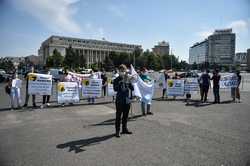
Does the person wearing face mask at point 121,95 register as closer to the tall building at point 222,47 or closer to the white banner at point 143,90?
the white banner at point 143,90

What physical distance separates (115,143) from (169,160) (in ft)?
5.54

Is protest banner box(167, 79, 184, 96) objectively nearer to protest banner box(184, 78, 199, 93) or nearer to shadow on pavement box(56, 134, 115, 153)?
protest banner box(184, 78, 199, 93)

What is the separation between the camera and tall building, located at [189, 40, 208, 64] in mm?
140375

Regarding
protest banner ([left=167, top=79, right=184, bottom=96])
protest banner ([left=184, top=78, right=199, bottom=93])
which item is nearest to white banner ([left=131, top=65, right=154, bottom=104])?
protest banner ([left=167, top=79, right=184, bottom=96])

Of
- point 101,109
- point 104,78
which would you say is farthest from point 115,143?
point 104,78

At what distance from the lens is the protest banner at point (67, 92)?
1240 centimetres

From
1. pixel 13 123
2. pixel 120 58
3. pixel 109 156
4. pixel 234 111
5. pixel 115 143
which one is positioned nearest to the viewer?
pixel 109 156

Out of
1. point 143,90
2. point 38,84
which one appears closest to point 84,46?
point 38,84

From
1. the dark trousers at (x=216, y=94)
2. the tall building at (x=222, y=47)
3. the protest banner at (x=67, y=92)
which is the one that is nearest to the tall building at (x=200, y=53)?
the tall building at (x=222, y=47)

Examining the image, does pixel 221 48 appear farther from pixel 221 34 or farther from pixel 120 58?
pixel 120 58

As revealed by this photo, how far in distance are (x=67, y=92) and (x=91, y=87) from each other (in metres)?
1.54

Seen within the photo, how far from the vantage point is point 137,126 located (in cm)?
802

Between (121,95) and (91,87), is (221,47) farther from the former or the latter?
(121,95)

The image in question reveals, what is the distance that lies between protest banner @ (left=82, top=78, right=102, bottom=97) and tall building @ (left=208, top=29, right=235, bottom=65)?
12565cm
